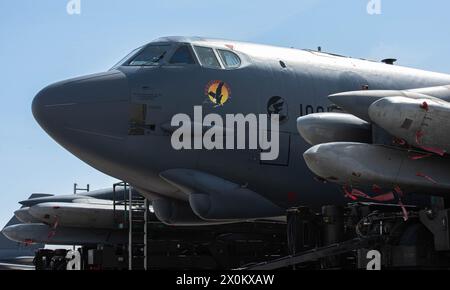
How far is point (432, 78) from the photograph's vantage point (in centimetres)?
1532

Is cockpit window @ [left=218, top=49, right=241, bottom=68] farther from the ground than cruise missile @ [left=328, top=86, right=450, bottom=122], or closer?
farther from the ground

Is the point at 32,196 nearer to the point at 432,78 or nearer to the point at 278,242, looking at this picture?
the point at 278,242

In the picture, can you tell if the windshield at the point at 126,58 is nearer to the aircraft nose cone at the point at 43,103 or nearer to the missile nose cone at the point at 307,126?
the aircraft nose cone at the point at 43,103

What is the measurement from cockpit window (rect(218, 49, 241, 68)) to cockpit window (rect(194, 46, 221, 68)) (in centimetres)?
14

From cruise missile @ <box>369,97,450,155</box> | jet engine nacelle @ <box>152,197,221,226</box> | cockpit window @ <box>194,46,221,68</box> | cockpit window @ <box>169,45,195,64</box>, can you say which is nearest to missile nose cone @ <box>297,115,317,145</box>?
cruise missile @ <box>369,97,450,155</box>

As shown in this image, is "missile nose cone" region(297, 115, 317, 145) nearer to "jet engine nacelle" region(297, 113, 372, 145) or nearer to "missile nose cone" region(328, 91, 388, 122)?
"jet engine nacelle" region(297, 113, 372, 145)

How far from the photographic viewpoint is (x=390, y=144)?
10.4 m

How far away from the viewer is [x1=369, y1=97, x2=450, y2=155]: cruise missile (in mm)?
9555

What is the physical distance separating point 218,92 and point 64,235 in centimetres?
850

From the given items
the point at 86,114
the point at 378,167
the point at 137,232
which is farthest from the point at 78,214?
the point at 378,167

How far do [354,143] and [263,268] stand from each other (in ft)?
7.41
